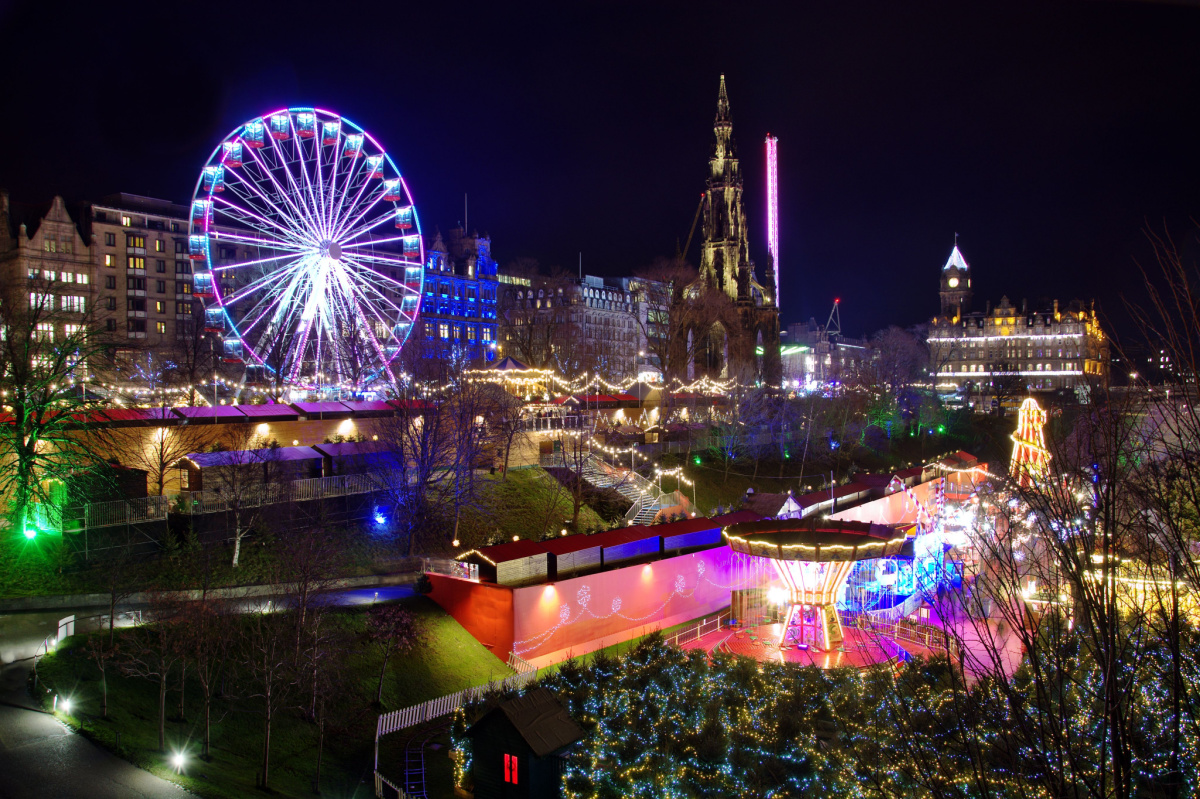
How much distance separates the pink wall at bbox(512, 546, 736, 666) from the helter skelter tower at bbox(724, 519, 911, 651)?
373 cm

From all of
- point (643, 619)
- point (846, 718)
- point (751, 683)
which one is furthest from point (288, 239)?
point (846, 718)

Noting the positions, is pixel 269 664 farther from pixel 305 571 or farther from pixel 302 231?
pixel 302 231

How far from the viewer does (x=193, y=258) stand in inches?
1104

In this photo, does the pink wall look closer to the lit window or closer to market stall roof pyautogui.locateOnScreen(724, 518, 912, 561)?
market stall roof pyautogui.locateOnScreen(724, 518, 912, 561)

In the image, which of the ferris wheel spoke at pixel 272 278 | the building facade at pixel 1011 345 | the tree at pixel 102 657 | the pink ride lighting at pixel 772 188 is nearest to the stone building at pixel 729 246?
the pink ride lighting at pixel 772 188

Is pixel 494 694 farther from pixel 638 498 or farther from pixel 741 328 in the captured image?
pixel 741 328

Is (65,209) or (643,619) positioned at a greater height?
(65,209)

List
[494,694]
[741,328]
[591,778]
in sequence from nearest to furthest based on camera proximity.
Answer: [591,778], [494,694], [741,328]

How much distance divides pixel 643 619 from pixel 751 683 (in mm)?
6674

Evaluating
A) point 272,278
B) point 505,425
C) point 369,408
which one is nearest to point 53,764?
point 505,425

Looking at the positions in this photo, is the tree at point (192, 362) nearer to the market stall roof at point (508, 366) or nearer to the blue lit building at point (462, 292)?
the market stall roof at point (508, 366)

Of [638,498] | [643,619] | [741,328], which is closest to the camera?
[643,619]

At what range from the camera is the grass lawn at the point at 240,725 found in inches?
496

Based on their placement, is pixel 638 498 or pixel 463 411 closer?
pixel 463 411
